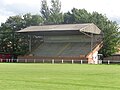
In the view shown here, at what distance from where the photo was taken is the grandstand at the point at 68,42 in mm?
74625

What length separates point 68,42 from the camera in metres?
81.2

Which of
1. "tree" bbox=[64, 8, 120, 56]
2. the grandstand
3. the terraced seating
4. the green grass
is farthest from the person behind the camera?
"tree" bbox=[64, 8, 120, 56]

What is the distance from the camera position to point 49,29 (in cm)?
7831

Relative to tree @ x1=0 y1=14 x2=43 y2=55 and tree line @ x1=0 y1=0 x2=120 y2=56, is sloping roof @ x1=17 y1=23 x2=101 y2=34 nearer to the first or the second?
tree line @ x1=0 y1=0 x2=120 y2=56

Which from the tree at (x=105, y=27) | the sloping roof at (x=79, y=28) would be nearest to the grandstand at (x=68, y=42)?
the sloping roof at (x=79, y=28)

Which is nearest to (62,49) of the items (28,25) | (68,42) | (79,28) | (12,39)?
(68,42)

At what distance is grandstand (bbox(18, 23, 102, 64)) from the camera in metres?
74.6

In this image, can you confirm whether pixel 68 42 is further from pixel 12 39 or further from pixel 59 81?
pixel 59 81

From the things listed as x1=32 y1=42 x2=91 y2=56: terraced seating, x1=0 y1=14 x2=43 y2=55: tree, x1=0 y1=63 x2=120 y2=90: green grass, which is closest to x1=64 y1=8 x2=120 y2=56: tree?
x1=32 y1=42 x2=91 y2=56: terraced seating

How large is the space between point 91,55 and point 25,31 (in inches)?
635

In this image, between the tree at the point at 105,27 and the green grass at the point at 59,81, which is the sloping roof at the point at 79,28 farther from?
the green grass at the point at 59,81

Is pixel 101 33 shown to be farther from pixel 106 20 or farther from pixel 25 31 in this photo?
pixel 25 31

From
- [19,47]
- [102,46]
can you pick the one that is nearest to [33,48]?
[19,47]

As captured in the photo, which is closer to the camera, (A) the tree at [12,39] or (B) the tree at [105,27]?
(B) the tree at [105,27]
